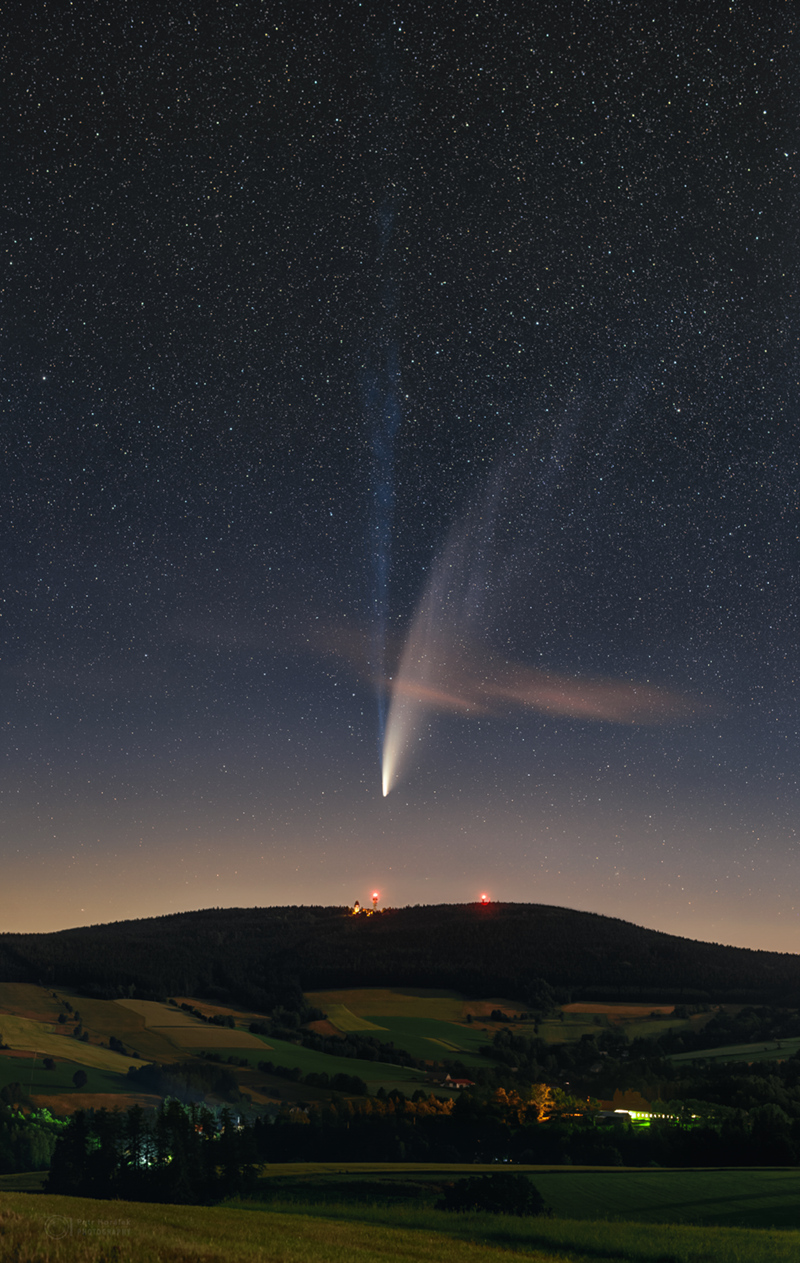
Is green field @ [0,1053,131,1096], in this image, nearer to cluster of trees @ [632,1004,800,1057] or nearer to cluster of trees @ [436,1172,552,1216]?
cluster of trees @ [632,1004,800,1057]

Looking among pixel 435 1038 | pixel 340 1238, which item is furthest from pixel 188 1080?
pixel 340 1238

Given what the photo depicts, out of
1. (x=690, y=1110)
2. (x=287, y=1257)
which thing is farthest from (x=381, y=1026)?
(x=287, y=1257)

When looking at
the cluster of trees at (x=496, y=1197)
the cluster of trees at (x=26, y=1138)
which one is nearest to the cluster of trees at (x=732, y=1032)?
the cluster of trees at (x=26, y=1138)

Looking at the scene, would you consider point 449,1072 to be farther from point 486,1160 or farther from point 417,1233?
point 417,1233

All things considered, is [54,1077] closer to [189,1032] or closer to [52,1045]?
[52,1045]

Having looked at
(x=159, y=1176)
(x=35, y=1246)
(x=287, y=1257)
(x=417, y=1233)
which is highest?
(x=35, y=1246)

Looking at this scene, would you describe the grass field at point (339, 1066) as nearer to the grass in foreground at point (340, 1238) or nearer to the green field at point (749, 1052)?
the green field at point (749, 1052)

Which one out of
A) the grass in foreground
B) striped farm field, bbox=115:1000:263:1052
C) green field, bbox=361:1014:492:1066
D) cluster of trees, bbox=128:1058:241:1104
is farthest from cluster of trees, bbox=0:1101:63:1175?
green field, bbox=361:1014:492:1066
